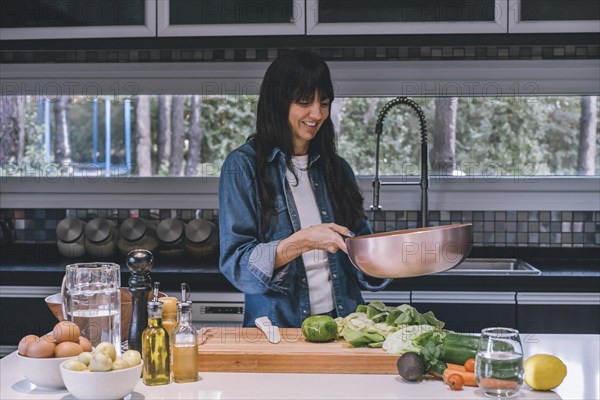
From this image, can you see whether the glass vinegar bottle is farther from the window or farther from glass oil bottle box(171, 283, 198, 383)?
the window

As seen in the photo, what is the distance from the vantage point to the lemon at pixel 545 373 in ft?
5.87

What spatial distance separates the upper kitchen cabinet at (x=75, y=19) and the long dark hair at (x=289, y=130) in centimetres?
130

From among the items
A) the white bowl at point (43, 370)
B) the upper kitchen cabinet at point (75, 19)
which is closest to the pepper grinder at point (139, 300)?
the white bowl at point (43, 370)

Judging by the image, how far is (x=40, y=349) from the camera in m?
1.78

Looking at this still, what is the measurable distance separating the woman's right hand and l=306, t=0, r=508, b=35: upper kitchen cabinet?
1.46 m

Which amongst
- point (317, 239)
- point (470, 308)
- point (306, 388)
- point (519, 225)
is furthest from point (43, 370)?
point (519, 225)

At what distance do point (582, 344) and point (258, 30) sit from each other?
1.93m

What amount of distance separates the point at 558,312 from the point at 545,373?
60.9 inches

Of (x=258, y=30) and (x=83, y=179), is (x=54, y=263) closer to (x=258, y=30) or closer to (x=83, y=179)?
(x=83, y=179)

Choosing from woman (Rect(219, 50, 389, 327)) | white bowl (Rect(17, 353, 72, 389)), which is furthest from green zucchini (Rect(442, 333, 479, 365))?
white bowl (Rect(17, 353, 72, 389))

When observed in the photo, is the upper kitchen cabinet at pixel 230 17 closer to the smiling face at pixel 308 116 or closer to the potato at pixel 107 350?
the smiling face at pixel 308 116

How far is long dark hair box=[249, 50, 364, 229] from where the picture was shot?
243cm

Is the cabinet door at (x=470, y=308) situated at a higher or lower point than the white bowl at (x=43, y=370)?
lower

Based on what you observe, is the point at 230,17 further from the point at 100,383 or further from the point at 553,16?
the point at 100,383
